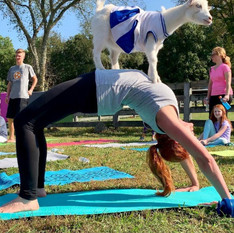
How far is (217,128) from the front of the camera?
6.22 meters

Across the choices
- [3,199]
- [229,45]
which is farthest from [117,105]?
[229,45]

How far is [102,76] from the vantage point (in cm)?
230

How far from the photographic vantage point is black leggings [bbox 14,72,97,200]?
85.5 inches

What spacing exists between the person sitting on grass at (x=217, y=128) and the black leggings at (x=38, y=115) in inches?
159

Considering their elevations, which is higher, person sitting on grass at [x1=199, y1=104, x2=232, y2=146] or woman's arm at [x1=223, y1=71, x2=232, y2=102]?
woman's arm at [x1=223, y1=71, x2=232, y2=102]

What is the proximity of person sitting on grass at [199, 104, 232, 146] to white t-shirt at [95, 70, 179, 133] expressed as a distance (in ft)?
12.6

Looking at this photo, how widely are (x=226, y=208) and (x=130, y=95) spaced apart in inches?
37.8

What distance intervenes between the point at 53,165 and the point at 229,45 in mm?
16695

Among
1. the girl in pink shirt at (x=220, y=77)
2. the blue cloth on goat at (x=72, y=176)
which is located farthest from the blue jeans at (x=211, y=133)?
the blue cloth on goat at (x=72, y=176)

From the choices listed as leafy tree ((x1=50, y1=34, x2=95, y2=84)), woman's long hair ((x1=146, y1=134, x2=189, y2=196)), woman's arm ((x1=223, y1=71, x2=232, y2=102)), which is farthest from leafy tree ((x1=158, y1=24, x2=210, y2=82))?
woman's long hair ((x1=146, y1=134, x2=189, y2=196))

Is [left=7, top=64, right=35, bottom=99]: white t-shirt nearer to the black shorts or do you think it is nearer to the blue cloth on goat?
the black shorts

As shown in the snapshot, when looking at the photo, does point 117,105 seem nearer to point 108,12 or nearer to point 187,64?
point 108,12

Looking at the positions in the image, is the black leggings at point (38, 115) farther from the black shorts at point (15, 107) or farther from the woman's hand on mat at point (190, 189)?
the black shorts at point (15, 107)

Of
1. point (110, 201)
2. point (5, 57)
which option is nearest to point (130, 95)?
point (110, 201)
